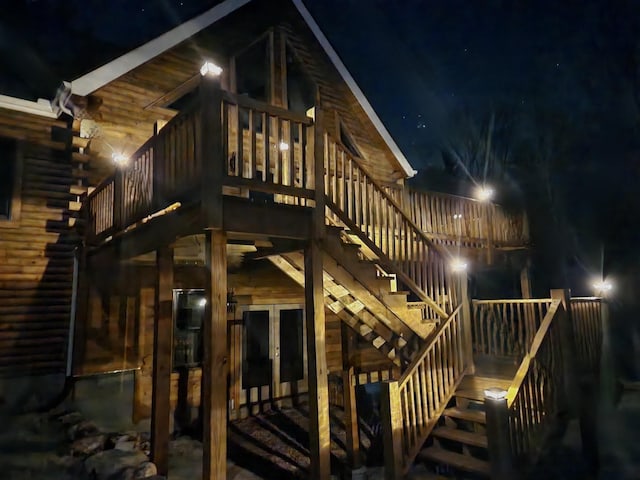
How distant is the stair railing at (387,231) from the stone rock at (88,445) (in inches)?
166

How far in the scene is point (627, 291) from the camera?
13609mm

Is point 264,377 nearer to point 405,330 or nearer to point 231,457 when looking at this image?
point 231,457

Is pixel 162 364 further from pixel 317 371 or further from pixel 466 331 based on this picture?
pixel 466 331

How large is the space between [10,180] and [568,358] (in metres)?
9.44

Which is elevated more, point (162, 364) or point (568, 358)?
point (162, 364)

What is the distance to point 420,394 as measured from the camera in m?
5.68

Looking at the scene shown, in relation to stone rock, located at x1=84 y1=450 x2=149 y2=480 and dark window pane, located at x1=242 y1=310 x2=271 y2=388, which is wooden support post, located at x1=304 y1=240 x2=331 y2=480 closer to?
stone rock, located at x1=84 y1=450 x2=149 y2=480

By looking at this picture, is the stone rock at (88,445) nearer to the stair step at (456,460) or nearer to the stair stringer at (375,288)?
the stair stringer at (375,288)

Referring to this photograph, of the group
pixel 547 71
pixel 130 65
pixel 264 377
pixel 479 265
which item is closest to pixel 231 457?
pixel 264 377

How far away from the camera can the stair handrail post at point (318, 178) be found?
15.7 ft

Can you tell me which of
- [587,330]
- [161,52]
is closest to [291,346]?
[587,330]

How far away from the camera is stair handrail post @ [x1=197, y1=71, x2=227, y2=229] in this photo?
3852 mm

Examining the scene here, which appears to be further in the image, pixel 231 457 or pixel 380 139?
pixel 380 139

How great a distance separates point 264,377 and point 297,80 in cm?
720
